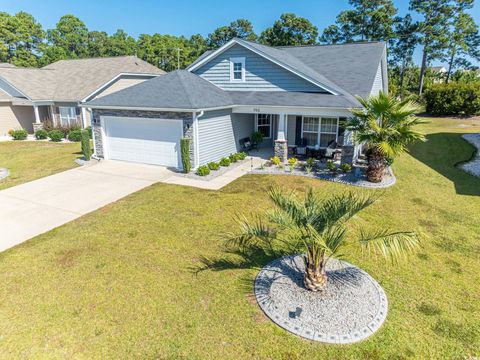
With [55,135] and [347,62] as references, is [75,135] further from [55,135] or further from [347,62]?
[347,62]

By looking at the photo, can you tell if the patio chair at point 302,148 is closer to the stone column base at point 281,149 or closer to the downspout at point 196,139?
the stone column base at point 281,149

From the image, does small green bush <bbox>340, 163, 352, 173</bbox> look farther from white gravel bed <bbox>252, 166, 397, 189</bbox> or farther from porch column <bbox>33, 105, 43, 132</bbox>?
porch column <bbox>33, 105, 43, 132</bbox>

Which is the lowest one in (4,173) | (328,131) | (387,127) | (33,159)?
(4,173)

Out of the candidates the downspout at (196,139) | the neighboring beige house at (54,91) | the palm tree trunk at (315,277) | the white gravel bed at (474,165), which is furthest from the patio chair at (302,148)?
the neighboring beige house at (54,91)

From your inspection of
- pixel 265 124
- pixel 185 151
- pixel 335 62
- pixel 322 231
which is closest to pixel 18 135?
pixel 185 151

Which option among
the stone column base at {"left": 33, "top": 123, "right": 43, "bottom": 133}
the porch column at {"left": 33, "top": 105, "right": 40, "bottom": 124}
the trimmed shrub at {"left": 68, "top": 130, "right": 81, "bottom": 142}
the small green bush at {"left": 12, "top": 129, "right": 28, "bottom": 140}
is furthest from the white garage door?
the porch column at {"left": 33, "top": 105, "right": 40, "bottom": 124}

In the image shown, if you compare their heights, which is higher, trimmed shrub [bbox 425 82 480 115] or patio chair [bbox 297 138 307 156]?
trimmed shrub [bbox 425 82 480 115]

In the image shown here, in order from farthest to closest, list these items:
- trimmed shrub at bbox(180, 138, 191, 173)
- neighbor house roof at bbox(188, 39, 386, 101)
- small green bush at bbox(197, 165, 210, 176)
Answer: neighbor house roof at bbox(188, 39, 386, 101) → trimmed shrub at bbox(180, 138, 191, 173) → small green bush at bbox(197, 165, 210, 176)
